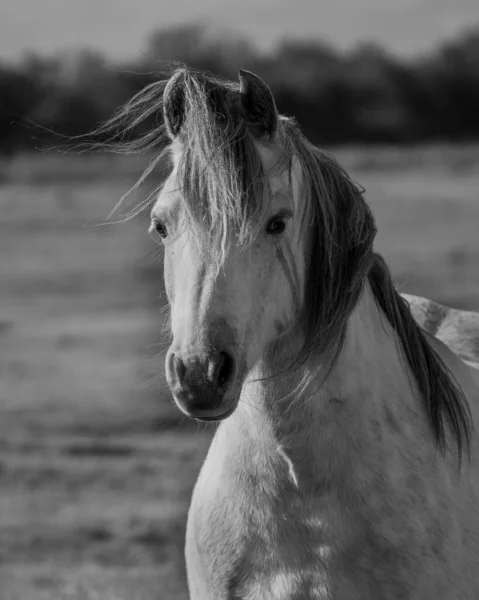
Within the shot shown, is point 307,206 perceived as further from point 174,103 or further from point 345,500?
point 345,500

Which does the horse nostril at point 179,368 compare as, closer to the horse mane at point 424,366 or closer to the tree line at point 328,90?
the horse mane at point 424,366

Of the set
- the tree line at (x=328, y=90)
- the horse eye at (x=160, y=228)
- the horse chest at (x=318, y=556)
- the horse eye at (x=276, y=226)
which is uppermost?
the horse eye at (x=276, y=226)

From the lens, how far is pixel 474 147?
32188 mm

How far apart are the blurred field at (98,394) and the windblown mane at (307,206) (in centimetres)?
→ 55

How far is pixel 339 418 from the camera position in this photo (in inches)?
108

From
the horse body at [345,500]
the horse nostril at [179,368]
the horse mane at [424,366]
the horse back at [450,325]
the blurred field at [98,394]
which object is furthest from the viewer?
the blurred field at [98,394]

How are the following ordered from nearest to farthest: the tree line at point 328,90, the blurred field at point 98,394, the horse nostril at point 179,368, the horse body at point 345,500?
1. the horse nostril at point 179,368
2. the horse body at point 345,500
3. the blurred field at point 98,394
4. the tree line at point 328,90

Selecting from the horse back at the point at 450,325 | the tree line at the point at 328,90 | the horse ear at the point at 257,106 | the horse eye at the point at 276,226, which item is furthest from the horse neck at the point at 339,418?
the tree line at the point at 328,90

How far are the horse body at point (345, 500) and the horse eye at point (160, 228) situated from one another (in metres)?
0.42

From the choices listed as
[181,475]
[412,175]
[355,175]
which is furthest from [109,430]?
[412,175]

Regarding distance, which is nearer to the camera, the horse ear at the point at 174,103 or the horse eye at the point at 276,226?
the horse eye at the point at 276,226

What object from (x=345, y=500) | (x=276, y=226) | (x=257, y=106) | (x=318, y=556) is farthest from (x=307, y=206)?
(x=318, y=556)

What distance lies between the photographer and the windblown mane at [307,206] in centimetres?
257

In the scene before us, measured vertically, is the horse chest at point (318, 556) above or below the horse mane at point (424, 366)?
below
